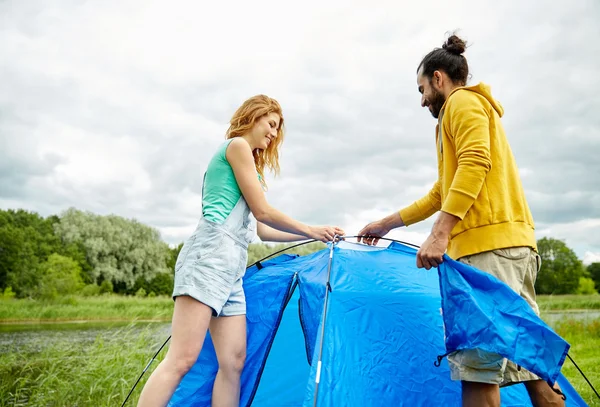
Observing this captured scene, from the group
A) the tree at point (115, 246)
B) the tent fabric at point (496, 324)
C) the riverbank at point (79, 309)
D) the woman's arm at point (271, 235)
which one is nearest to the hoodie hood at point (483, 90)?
the tent fabric at point (496, 324)

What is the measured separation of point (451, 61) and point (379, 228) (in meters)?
1.15

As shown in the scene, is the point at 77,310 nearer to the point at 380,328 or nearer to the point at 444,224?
the point at 380,328

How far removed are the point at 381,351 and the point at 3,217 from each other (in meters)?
28.4

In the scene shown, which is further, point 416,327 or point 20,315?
point 20,315

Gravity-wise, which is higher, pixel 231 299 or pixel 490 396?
pixel 231 299

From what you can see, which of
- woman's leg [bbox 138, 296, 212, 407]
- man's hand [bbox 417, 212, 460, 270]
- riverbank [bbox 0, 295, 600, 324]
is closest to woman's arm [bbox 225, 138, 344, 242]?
woman's leg [bbox 138, 296, 212, 407]

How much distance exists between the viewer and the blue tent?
195 centimetres

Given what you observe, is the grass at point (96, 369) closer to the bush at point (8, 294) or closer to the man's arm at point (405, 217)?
the man's arm at point (405, 217)

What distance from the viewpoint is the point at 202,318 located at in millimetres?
2232

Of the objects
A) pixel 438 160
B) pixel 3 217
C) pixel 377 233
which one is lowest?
pixel 377 233

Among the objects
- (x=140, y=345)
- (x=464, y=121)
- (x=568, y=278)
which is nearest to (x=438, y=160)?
(x=464, y=121)

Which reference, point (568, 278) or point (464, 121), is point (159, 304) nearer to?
point (464, 121)

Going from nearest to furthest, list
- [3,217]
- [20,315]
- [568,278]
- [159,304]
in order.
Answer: [20,315] < [159,304] < [3,217] < [568,278]

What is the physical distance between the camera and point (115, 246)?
89.0 ft
